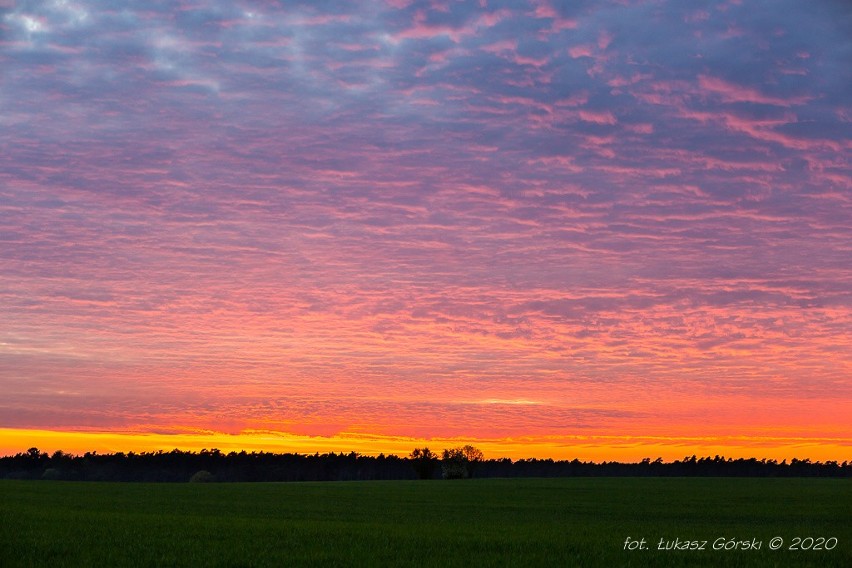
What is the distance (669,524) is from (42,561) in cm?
3249

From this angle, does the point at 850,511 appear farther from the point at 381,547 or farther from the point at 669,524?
the point at 381,547

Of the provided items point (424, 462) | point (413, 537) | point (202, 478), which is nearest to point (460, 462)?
point (424, 462)

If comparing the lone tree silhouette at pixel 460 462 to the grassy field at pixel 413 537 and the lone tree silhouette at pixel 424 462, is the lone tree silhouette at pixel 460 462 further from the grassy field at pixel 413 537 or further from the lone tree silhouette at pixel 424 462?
the grassy field at pixel 413 537

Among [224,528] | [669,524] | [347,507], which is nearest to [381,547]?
[224,528]

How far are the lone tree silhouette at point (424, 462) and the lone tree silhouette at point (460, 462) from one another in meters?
2.59

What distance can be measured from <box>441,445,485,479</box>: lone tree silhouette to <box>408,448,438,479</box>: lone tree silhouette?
8.49 ft

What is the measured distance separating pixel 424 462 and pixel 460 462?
25.5 ft

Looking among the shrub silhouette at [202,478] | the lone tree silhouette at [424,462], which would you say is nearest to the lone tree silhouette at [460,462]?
the lone tree silhouette at [424,462]

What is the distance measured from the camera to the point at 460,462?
186 m

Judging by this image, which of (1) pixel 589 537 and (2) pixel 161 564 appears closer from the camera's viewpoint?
(2) pixel 161 564

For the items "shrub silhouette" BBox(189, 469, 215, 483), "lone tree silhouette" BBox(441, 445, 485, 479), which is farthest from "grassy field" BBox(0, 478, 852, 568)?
"lone tree silhouette" BBox(441, 445, 485, 479)

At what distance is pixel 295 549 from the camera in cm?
3067

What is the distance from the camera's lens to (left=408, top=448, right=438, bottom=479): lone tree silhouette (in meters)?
187

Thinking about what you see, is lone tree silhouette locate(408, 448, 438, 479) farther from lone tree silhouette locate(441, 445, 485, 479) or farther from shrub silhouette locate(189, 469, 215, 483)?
shrub silhouette locate(189, 469, 215, 483)
